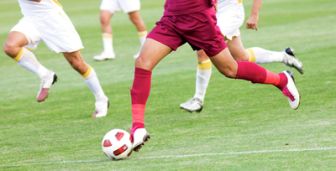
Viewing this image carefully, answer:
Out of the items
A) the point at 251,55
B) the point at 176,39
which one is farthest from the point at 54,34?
the point at 176,39

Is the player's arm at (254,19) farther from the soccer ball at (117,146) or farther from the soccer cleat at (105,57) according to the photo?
the soccer cleat at (105,57)

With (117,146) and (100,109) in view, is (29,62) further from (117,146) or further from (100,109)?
(117,146)

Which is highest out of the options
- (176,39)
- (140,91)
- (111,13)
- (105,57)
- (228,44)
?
(176,39)

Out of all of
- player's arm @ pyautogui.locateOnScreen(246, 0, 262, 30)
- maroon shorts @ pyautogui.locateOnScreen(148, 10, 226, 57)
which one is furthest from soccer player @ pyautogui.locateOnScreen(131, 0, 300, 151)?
player's arm @ pyautogui.locateOnScreen(246, 0, 262, 30)

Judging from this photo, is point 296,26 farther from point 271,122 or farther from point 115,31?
point 271,122

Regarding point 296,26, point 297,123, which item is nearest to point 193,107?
point 297,123

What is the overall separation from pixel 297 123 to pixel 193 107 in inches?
69.5

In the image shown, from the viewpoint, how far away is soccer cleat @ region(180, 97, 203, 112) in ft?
35.8

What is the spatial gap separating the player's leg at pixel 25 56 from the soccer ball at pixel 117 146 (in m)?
3.31

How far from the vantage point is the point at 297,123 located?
946 cm

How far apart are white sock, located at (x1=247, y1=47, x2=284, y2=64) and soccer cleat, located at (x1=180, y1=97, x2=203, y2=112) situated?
833mm

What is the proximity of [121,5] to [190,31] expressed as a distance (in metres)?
A: 8.77

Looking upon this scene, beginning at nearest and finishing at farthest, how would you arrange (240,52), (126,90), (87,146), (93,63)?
(87,146)
(240,52)
(126,90)
(93,63)

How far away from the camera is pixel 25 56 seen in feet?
38.1
